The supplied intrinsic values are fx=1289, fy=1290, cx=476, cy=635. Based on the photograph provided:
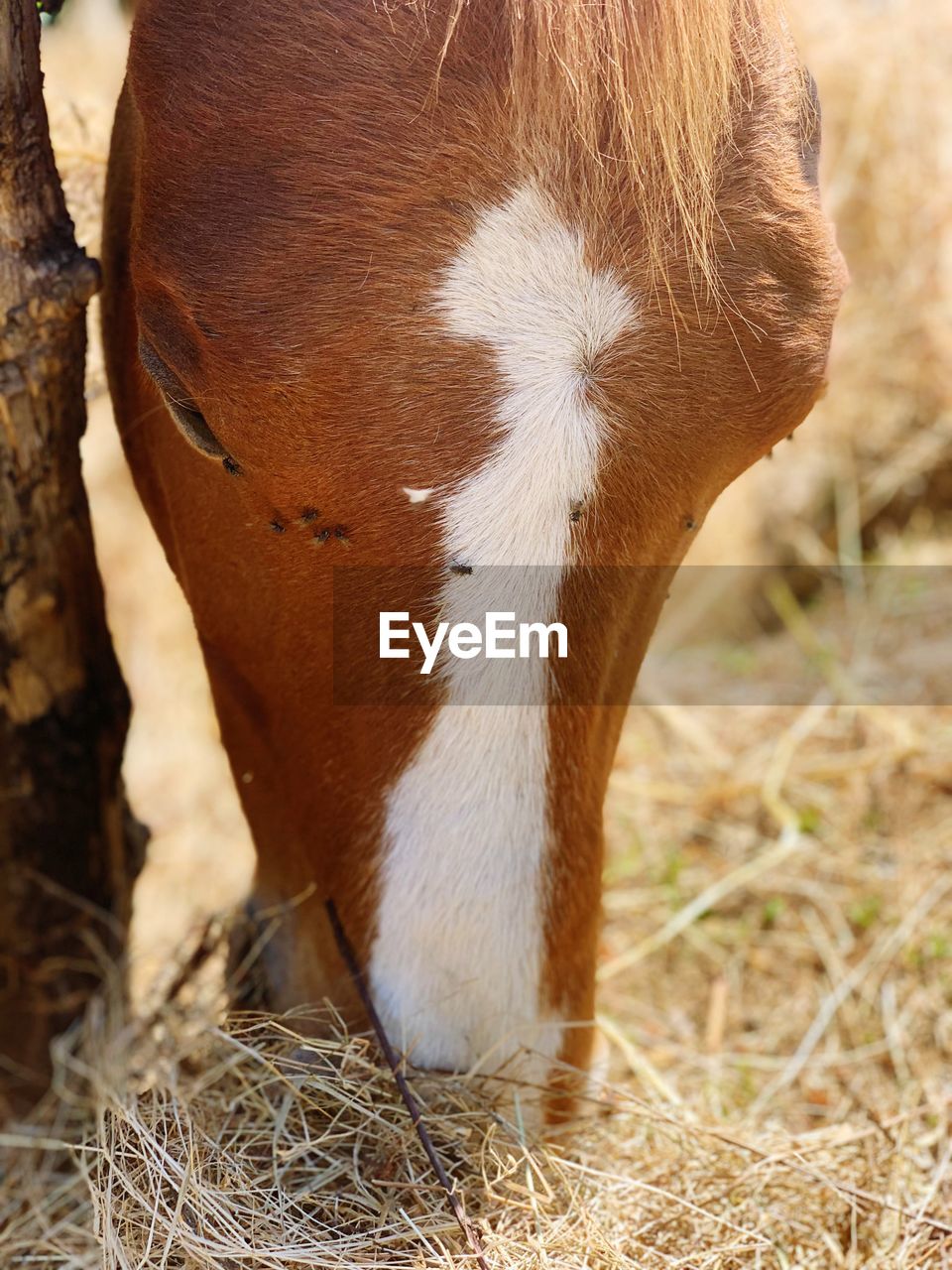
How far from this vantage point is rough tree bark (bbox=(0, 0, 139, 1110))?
1.21m

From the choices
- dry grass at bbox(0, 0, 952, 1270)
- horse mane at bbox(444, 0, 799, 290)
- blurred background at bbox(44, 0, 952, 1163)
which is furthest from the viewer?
blurred background at bbox(44, 0, 952, 1163)

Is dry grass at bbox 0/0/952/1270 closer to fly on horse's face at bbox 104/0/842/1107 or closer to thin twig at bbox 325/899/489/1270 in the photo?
thin twig at bbox 325/899/489/1270

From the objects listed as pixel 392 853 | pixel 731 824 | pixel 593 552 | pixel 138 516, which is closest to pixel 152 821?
pixel 138 516

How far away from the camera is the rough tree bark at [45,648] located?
1209 mm

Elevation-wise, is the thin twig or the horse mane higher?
the horse mane

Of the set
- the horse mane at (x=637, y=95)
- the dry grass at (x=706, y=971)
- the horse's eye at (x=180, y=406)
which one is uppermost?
the horse mane at (x=637, y=95)

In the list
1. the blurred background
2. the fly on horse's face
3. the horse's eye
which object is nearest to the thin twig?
the fly on horse's face

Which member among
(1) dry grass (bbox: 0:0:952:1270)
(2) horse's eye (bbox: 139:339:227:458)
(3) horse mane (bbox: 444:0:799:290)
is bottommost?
(1) dry grass (bbox: 0:0:952:1270)

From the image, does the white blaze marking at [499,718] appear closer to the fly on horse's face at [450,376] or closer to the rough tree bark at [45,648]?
the fly on horse's face at [450,376]

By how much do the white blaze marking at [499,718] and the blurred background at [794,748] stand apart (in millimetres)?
Answer: 652

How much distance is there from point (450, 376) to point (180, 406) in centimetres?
24

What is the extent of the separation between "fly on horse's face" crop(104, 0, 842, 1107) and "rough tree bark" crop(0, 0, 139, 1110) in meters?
0.15

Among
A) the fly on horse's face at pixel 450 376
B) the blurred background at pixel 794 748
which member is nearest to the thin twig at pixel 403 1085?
the fly on horse's face at pixel 450 376

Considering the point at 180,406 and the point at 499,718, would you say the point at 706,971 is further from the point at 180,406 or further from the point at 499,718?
the point at 180,406
